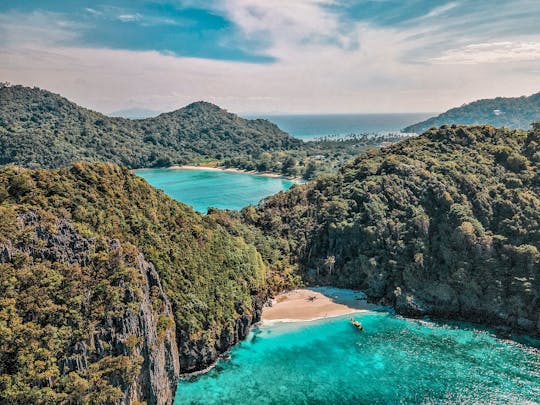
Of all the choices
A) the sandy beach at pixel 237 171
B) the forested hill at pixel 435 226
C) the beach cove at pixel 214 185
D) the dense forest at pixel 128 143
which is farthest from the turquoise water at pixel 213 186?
the forested hill at pixel 435 226

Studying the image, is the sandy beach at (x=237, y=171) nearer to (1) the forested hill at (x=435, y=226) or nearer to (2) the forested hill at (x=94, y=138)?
(2) the forested hill at (x=94, y=138)

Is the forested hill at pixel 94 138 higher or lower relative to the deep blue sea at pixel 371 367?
higher

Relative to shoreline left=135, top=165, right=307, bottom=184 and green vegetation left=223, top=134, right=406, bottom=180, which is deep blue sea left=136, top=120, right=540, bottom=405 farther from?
shoreline left=135, top=165, right=307, bottom=184

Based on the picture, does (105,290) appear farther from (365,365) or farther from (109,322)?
(365,365)

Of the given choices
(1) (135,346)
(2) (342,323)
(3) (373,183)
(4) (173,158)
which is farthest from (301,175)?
(1) (135,346)

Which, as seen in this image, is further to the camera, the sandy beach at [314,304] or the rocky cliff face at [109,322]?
the sandy beach at [314,304]

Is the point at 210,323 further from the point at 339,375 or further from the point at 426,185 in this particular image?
the point at 426,185

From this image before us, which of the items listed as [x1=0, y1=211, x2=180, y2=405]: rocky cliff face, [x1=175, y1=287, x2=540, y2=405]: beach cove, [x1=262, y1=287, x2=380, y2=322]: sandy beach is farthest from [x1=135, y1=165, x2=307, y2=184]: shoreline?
[x1=0, y1=211, x2=180, y2=405]: rocky cliff face
